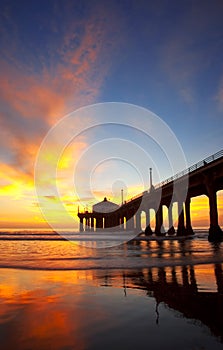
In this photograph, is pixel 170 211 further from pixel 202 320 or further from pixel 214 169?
pixel 202 320

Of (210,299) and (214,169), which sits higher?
(214,169)

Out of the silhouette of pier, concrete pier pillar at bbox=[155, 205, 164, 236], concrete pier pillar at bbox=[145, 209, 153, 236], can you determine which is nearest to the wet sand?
the silhouette of pier

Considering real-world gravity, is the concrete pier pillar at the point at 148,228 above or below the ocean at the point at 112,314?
above

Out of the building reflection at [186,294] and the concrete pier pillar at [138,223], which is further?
the concrete pier pillar at [138,223]

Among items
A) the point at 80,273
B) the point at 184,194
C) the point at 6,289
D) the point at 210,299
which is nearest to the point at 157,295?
the point at 210,299

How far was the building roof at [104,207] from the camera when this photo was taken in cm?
15890

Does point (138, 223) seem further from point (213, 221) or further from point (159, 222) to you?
point (213, 221)

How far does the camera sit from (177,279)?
9.36 meters

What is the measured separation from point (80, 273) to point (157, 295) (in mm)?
5087

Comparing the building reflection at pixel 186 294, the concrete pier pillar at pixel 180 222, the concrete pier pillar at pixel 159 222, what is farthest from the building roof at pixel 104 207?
the building reflection at pixel 186 294

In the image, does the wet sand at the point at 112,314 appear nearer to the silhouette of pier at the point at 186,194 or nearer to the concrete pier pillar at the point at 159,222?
the silhouette of pier at the point at 186,194

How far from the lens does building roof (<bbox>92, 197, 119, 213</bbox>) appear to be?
158900 mm

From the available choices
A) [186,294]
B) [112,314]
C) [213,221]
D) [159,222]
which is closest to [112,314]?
Result: [112,314]

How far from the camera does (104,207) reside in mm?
165500
